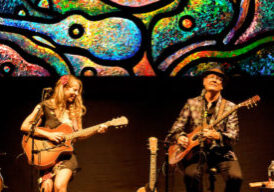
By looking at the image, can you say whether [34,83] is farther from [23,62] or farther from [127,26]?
[127,26]

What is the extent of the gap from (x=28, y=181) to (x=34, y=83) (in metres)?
1.34

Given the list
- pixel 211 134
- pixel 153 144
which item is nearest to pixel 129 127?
pixel 153 144

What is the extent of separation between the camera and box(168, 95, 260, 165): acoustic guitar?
4859 mm

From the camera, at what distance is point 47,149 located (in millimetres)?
5051

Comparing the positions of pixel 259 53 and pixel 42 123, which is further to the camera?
pixel 259 53

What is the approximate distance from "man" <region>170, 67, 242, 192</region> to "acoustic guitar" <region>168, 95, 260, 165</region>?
4cm

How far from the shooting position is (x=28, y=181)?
21.5 ft

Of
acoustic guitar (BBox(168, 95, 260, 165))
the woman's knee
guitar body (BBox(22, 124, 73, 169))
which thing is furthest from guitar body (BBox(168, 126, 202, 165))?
the woman's knee

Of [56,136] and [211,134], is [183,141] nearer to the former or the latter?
[211,134]

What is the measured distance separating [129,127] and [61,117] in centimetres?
157

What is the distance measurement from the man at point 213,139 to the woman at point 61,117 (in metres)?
0.99

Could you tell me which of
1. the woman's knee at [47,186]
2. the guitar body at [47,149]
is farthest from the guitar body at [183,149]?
the woman's knee at [47,186]

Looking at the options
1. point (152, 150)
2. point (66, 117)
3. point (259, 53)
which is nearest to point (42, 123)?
point (66, 117)

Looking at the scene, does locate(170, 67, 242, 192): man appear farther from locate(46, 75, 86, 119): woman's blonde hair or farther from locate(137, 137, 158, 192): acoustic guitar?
locate(46, 75, 86, 119): woman's blonde hair
